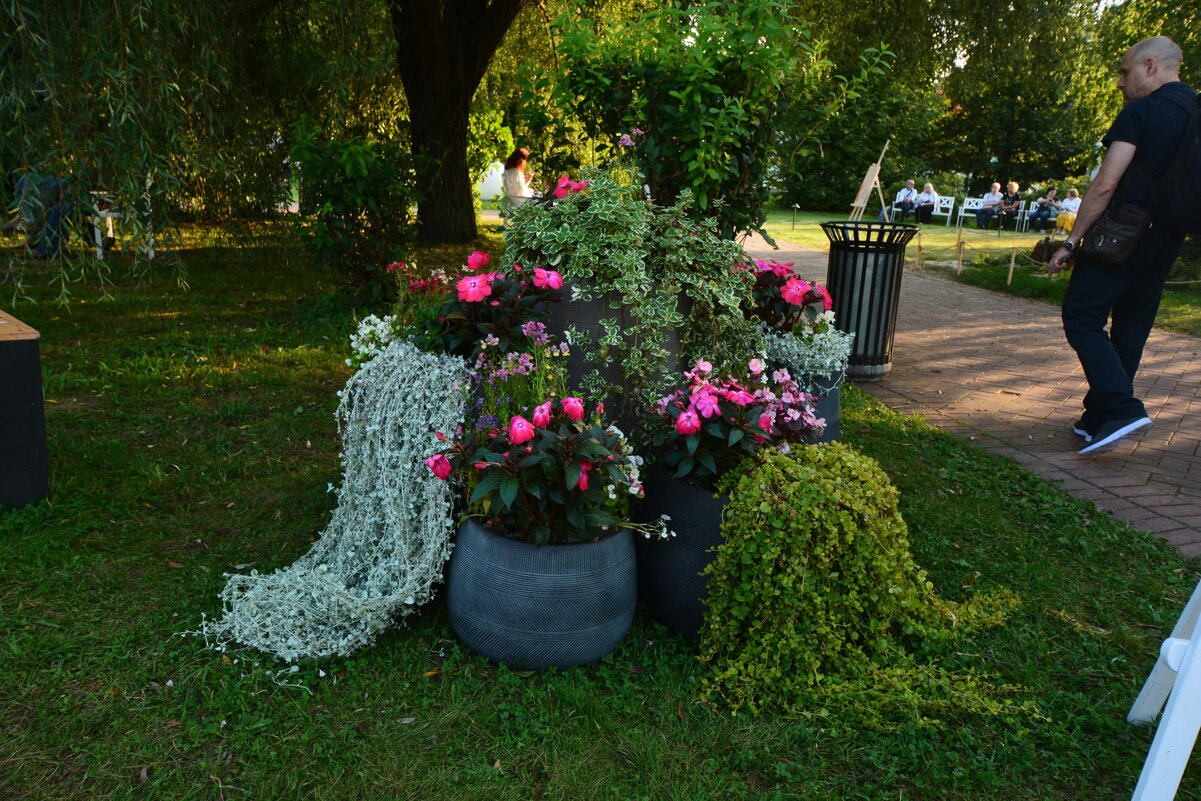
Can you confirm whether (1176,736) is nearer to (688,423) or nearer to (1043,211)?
(688,423)

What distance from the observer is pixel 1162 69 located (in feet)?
14.8

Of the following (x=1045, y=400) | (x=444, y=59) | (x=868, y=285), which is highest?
(x=444, y=59)

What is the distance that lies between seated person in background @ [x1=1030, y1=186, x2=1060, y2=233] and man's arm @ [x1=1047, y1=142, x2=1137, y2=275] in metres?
19.0

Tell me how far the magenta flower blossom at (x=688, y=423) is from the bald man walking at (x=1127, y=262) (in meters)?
2.86

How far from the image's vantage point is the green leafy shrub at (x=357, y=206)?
712cm

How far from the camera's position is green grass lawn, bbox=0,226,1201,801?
2318 millimetres

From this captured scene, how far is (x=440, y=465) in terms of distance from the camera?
9.05 ft

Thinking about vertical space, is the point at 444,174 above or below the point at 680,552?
above

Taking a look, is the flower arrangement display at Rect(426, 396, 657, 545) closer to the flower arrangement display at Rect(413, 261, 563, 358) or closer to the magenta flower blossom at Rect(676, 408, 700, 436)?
the magenta flower blossom at Rect(676, 408, 700, 436)

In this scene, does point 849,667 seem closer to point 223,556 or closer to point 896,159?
point 223,556

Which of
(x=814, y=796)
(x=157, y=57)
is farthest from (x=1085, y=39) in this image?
(x=814, y=796)

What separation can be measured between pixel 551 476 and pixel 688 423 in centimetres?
54

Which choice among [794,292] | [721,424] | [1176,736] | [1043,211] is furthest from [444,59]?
[1043,211]

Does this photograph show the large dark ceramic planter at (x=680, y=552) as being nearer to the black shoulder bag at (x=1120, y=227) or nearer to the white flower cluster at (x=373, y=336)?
the white flower cluster at (x=373, y=336)
